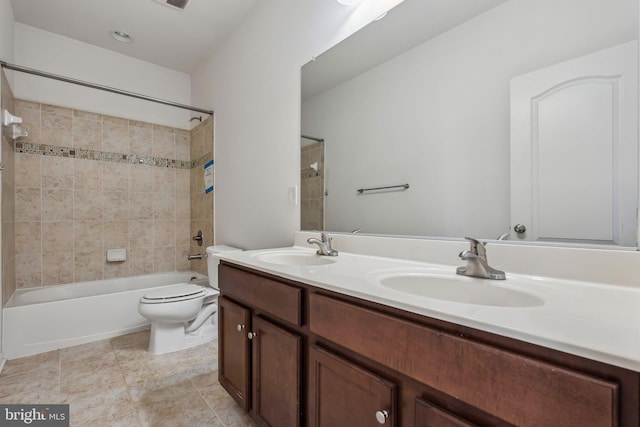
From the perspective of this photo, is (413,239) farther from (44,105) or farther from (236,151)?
(44,105)

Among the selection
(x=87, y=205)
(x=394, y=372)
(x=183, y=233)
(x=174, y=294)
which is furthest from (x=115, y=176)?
(x=394, y=372)

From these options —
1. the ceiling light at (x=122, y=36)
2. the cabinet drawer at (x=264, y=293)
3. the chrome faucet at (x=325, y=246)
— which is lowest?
the cabinet drawer at (x=264, y=293)

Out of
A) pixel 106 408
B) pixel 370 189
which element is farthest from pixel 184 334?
pixel 370 189

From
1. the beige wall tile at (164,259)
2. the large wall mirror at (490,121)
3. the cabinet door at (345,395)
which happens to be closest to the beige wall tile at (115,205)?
the beige wall tile at (164,259)

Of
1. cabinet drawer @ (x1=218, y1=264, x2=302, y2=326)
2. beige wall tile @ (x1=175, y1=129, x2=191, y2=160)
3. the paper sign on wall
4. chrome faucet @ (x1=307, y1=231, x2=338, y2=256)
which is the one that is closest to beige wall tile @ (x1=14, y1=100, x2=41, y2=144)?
beige wall tile @ (x1=175, y1=129, x2=191, y2=160)

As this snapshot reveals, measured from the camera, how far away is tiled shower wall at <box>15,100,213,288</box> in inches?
96.5

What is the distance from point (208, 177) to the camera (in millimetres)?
2914

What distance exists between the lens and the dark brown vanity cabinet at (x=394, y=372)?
424mm

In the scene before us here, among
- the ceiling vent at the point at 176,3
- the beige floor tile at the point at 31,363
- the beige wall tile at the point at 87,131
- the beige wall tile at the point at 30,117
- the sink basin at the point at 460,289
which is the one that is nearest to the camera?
the sink basin at the point at 460,289

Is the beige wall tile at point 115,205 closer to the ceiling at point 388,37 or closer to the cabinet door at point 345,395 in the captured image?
the ceiling at point 388,37

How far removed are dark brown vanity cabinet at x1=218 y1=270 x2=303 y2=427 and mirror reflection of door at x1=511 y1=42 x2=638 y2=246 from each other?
0.83 meters

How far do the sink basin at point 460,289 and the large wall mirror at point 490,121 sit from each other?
0.80 ft

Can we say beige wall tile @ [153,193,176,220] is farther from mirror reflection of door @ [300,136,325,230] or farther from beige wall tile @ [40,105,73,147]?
mirror reflection of door @ [300,136,325,230]

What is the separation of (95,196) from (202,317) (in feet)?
5.31
